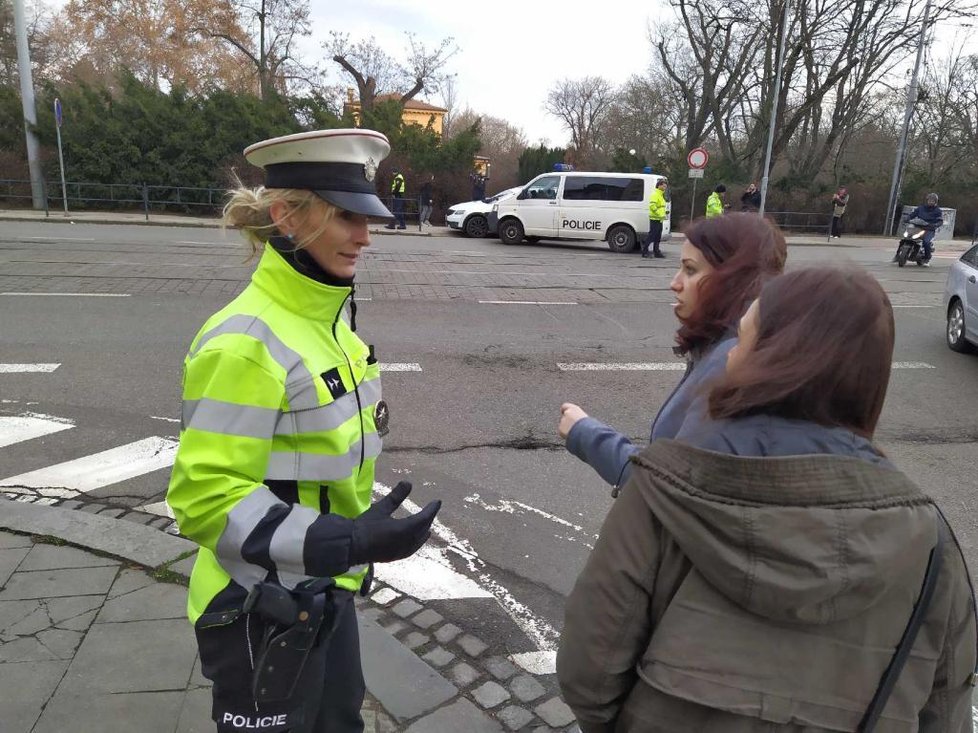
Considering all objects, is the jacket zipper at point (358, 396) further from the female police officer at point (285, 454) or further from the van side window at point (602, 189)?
the van side window at point (602, 189)

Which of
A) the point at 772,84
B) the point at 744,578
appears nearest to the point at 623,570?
the point at 744,578

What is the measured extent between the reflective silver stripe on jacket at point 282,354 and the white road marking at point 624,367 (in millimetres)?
6011

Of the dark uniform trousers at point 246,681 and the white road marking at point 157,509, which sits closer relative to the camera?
the dark uniform trousers at point 246,681

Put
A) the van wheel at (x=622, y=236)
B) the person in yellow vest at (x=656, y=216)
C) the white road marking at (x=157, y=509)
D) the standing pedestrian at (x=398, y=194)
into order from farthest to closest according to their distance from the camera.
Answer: the standing pedestrian at (x=398, y=194) → the van wheel at (x=622, y=236) → the person in yellow vest at (x=656, y=216) → the white road marking at (x=157, y=509)

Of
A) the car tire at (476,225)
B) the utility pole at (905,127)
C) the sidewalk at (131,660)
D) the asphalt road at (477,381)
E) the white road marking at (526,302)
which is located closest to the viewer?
the sidewalk at (131,660)

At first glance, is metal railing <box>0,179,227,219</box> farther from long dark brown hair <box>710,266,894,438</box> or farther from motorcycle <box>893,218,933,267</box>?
long dark brown hair <box>710,266,894,438</box>

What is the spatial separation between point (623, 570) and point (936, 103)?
43287 millimetres

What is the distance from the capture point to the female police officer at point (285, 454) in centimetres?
149

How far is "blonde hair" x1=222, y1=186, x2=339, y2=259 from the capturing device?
171cm

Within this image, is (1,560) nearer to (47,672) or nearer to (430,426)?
(47,672)

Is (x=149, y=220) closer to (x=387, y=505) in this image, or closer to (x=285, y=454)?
(x=285, y=454)

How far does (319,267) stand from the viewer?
174 centimetres

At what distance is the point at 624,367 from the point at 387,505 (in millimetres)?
6353

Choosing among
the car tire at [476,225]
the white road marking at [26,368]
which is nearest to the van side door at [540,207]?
the car tire at [476,225]
